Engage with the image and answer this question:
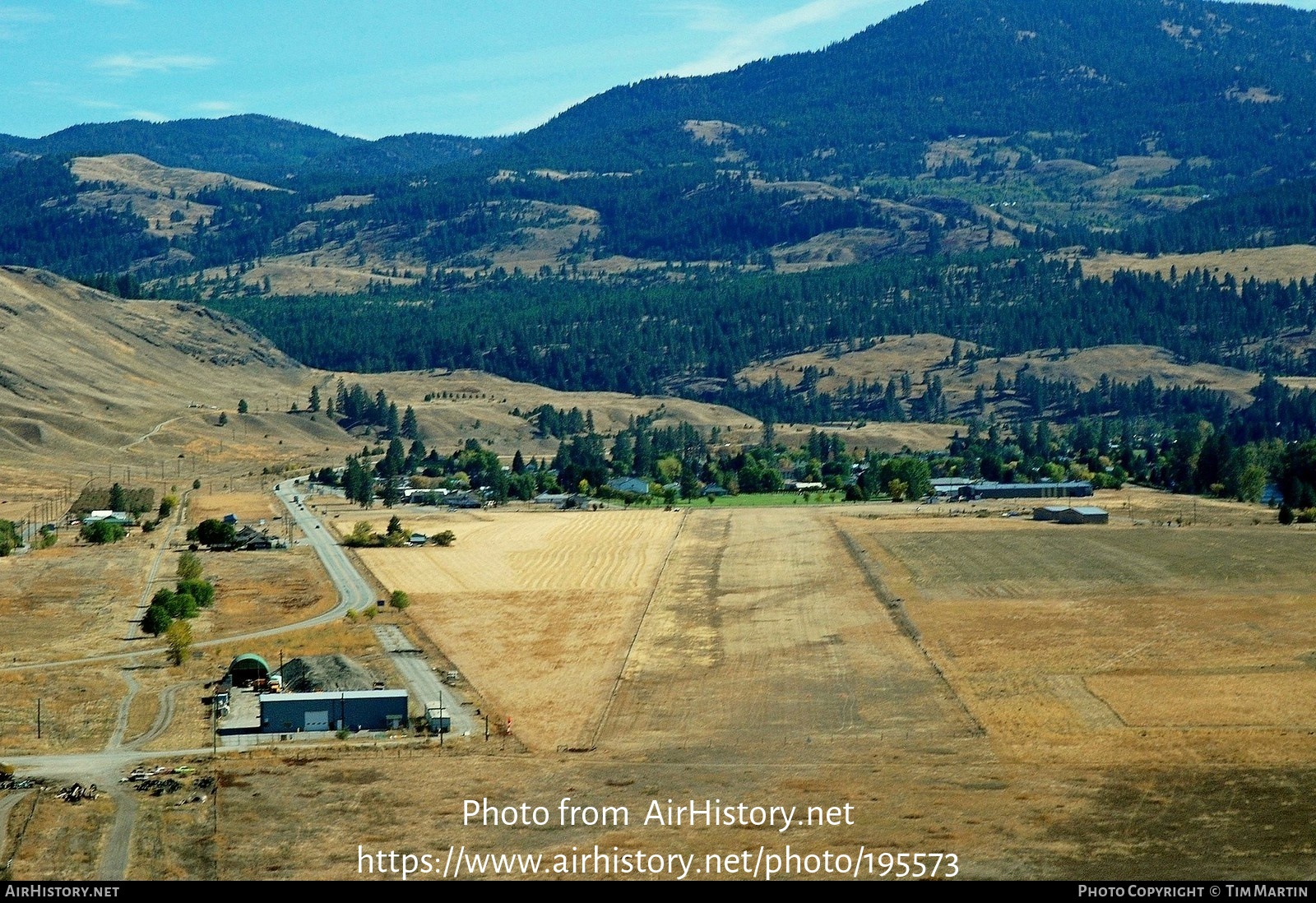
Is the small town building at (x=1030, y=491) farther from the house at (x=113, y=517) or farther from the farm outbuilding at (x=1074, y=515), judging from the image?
the house at (x=113, y=517)

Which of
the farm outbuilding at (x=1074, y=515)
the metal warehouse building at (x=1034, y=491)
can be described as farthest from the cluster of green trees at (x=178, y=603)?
the metal warehouse building at (x=1034, y=491)

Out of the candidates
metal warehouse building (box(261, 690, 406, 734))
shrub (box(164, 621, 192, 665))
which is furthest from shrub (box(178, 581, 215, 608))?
metal warehouse building (box(261, 690, 406, 734))

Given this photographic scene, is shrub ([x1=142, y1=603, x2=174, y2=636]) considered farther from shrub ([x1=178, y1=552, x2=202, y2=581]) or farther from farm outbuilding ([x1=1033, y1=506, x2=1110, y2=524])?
farm outbuilding ([x1=1033, y1=506, x2=1110, y2=524])

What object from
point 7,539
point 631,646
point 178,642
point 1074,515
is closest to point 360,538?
point 7,539

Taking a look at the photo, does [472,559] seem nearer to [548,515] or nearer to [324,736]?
[548,515]

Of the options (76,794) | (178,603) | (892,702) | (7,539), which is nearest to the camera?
(76,794)

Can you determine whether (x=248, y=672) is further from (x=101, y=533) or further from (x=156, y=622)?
(x=101, y=533)
